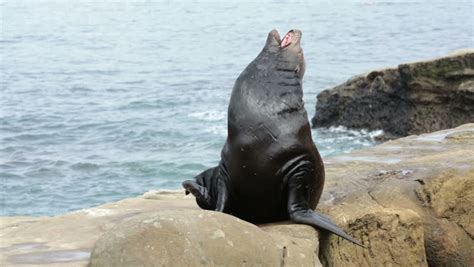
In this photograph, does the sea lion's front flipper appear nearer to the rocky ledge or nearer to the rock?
the rocky ledge

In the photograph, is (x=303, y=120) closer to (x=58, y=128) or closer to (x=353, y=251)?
(x=353, y=251)

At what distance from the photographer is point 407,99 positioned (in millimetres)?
12508

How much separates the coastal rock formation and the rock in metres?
7.70

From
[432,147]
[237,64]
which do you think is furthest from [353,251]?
[237,64]

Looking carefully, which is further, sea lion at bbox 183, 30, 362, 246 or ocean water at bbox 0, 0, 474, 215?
ocean water at bbox 0, 0, 474, 215

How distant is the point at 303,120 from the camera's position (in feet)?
16.3

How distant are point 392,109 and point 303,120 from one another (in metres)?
8.40

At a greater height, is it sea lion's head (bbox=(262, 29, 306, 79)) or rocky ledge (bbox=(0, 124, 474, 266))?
sea lion's head (bbox=(262, 29, 306, 79))

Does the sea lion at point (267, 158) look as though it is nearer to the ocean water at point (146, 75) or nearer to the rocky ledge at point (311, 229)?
the rocky ledge at point (311, 229)

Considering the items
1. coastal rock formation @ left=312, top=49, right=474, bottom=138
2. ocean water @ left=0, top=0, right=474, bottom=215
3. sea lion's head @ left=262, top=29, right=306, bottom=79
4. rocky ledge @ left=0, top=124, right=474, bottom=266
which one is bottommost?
ocean water @ left=0, top=0, right=474, bottom=215

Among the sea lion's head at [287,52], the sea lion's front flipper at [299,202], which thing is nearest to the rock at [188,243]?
the sea lion's front flipper at [299,202]

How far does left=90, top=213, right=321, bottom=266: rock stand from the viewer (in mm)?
3816

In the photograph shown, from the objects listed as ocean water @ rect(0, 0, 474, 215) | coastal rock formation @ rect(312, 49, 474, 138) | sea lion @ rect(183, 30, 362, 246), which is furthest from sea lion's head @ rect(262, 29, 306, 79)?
coastal rock formation @ rect(312, 49, 474, 138)

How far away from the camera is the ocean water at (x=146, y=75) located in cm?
1212
